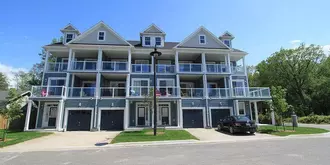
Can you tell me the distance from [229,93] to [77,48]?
59.7 ft

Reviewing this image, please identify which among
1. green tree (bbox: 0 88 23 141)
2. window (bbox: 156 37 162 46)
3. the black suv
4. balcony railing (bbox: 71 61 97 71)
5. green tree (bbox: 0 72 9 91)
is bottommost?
the black suv

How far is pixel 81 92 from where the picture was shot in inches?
703

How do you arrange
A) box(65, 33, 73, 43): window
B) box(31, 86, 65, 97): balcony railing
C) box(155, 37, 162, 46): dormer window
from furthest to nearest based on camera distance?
box(155, 37, 162, 46): dormer window < box(65, 33, 73, 43): window < box(31, 86, 65, 97): balcony railing

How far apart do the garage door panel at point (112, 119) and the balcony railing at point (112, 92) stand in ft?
6.08

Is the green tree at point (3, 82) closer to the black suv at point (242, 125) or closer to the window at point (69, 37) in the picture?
the window at point (69, 37)

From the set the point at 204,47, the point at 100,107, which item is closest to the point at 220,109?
the point at 204,47

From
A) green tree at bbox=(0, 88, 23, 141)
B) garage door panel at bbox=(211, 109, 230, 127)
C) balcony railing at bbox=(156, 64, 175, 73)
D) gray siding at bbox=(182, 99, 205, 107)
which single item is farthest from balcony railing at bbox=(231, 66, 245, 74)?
green tree at bbox=(0, 88, 23, 141)

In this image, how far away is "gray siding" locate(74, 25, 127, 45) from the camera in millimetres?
19688

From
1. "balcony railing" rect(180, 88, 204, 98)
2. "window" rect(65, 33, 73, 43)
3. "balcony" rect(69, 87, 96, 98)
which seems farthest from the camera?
"window" rect(65, 33, 73, 43)

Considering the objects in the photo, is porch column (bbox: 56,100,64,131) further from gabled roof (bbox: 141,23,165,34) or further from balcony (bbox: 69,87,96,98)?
gabled roof (bbox: 141,23,165,34)

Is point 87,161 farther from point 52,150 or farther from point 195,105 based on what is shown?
point 195,105

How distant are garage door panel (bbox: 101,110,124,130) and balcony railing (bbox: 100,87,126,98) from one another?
6.08 feet

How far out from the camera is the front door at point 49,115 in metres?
17.6

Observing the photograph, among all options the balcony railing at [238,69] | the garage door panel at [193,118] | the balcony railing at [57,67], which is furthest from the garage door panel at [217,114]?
the balcony railing at [57,67]
